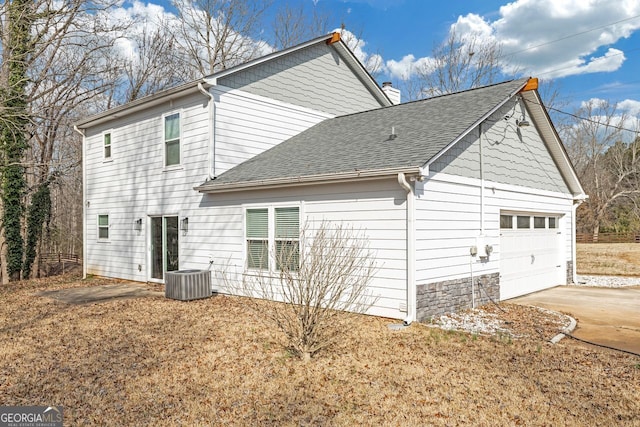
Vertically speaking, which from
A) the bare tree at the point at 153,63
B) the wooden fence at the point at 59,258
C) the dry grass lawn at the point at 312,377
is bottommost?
the wooden fence at the point at 59,258

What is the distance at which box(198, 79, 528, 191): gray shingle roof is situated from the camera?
8047mm

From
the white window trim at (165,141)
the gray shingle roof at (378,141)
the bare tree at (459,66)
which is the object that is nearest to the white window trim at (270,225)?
the gray shingle roof at (378,141)

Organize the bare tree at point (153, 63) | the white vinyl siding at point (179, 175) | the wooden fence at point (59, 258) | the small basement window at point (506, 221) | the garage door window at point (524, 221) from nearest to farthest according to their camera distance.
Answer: the small basement window at point (506, 221) < the garage door window at point (524, 221) < the white vinyl siding at point (179, 175) < the wooden fence at point (59, 258) < the bare tree at point (153, 63)

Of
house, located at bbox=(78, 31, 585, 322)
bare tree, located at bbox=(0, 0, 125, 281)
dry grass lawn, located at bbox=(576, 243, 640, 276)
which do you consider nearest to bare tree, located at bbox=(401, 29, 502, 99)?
dry grass lawn, located at bbox=(576, 243, 640, 276)

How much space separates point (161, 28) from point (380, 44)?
1257 cm

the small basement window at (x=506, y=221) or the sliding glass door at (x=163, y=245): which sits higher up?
the small basement window at (x=506, y=221)

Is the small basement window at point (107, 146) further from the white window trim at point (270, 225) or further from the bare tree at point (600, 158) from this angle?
the bare tree at point (600, 158)

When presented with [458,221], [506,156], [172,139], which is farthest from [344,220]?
[172,139]

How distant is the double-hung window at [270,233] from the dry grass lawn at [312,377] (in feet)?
6.77

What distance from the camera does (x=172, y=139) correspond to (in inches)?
465

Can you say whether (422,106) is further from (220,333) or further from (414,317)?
(220,333)

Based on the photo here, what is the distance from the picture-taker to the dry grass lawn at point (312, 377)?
13.3 feet

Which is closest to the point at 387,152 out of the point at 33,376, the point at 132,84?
the point at 33,376

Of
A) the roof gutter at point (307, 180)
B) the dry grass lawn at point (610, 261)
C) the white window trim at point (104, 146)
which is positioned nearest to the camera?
the roof gutter at point (307, 180)
